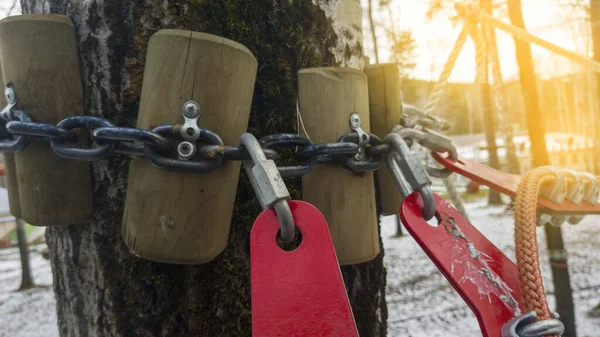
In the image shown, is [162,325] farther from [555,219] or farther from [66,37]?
[555,219]

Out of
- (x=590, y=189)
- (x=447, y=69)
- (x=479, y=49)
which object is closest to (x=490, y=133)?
(x=479, y=49)

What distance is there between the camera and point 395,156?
0.69 m

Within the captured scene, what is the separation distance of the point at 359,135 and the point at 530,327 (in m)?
0.37

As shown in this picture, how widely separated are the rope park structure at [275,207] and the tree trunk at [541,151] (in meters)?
2.94

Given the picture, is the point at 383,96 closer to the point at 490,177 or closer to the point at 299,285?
the point at 490,177

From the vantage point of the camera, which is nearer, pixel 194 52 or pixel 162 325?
pixel 194 52

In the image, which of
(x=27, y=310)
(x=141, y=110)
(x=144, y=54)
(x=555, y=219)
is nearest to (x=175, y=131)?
(x=141, y=110)

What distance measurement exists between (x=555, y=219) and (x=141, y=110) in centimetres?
137

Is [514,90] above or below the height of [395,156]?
above

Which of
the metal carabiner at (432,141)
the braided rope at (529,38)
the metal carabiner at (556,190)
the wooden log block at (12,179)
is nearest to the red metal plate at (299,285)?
the metal carabiner at (432,141)

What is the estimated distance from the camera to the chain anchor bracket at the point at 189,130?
1.74 ft

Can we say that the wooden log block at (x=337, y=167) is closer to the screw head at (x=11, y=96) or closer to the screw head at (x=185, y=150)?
the screw head at (x=185, y=150)

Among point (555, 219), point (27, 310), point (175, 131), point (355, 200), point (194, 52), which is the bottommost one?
point (27, 310)

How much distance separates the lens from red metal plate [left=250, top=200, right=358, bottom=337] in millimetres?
470
